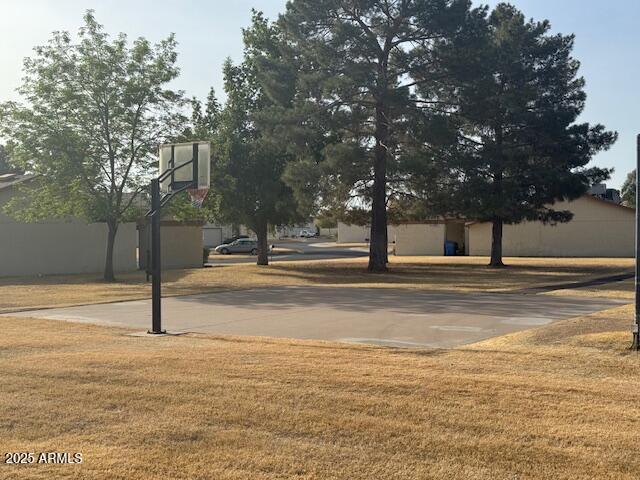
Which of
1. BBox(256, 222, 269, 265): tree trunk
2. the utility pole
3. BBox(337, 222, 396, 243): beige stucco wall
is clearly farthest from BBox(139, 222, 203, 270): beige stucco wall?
BBox(337, 222, 396, 243): beige stucco wall

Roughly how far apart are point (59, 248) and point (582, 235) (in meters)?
36.1

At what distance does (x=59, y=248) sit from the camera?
3447 cm

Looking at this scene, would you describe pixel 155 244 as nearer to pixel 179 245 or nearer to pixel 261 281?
pixel 261 281

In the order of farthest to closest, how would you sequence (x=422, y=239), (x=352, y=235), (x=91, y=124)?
(x=352, y=235) < (x=422, y=239) < (x=91, y=124)

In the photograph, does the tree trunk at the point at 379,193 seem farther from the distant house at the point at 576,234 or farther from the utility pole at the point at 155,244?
the distant house at the point at 576,234

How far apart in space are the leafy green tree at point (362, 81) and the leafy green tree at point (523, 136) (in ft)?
8.17

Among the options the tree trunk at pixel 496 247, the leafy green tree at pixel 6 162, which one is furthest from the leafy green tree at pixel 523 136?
the leafy green tree at pixel 6 162

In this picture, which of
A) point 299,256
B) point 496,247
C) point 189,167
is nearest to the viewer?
point 189,167

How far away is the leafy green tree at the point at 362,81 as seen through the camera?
29.7m

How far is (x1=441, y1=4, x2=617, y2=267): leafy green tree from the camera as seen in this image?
3309 centimetres

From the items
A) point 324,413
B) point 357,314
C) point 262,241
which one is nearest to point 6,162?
point 262,241

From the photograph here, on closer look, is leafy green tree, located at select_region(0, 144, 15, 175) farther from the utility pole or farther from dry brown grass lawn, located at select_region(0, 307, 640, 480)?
dry brown grass lawn, located at select_region(0, 307, 640, 480)

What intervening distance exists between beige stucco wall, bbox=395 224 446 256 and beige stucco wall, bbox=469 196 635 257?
6.55m

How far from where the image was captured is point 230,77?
40125 millimetres
